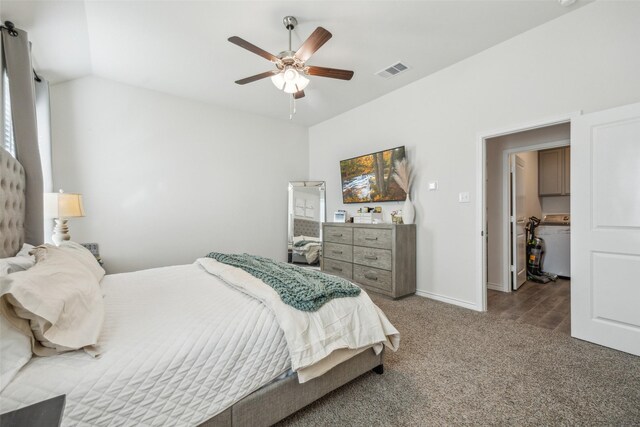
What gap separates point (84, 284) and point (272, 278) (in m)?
0.94

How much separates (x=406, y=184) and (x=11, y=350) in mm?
3482

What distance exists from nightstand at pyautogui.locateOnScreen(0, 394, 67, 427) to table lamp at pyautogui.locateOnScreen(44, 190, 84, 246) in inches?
101

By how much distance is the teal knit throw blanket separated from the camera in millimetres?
1438

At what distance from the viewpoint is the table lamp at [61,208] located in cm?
248

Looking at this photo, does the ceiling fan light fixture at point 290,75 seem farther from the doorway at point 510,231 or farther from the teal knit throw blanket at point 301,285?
the doorway at point 510,231

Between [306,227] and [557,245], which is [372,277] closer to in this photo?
[306,227]

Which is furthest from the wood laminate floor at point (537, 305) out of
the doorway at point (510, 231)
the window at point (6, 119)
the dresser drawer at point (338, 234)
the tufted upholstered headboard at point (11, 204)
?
the window at point (6, 119)

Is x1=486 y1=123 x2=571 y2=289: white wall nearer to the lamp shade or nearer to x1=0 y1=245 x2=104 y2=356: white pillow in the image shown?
x1=0 y1=245 x2=104 y2=356: white pillow

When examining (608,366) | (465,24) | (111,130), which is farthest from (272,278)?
(111,130)

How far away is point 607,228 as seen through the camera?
6.98ft

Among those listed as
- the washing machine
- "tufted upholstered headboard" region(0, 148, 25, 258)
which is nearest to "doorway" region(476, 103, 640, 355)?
the washing machine

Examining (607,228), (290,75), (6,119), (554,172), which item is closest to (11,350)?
(290,75)

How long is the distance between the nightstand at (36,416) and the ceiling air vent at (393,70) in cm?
360

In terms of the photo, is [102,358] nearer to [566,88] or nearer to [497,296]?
[566,88]
